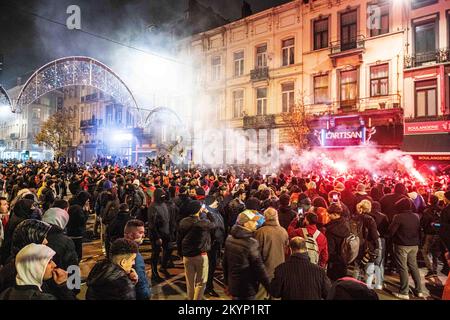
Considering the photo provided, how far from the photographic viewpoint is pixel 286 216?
595 cm

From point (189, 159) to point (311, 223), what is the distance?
23237mm

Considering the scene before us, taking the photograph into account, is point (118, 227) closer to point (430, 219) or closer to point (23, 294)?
point (23, 294)

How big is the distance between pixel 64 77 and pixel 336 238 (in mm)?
10536

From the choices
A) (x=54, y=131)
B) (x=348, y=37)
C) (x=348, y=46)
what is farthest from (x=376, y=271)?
(x=54, y=131)

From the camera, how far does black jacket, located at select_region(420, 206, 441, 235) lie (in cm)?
653

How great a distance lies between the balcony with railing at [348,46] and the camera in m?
18.7

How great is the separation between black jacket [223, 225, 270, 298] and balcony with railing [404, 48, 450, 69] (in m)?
17.3

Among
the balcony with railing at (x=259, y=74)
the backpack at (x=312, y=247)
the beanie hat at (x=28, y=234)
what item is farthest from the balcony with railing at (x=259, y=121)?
the beanie hat at (x=28, y=234)

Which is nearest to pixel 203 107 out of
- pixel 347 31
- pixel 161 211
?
pixel 347 31

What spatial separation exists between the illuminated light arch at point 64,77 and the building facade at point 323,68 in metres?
13.2

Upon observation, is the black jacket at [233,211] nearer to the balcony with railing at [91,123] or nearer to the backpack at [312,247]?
the backpack at [312,247]

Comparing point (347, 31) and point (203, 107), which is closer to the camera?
point (347, 31)

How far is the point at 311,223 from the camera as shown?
4590mm
